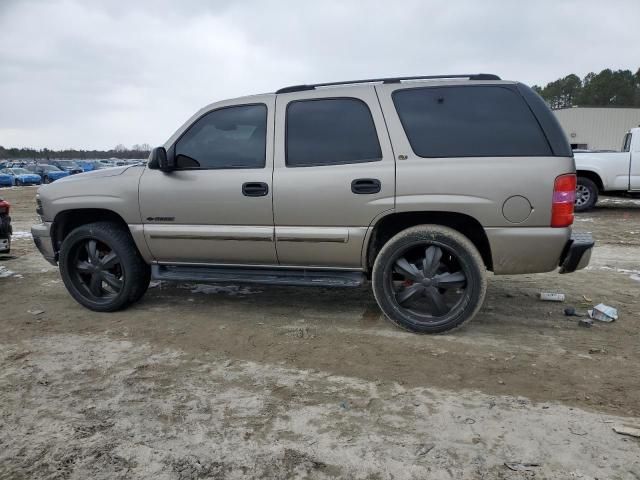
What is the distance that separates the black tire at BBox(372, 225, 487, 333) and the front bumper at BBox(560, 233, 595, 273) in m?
0.59

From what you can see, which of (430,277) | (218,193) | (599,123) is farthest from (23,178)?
(599,123)

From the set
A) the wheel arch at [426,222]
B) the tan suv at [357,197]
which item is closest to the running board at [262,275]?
the tan suv at [357,197]

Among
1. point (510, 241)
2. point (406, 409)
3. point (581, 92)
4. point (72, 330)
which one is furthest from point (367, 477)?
point (581, 92)

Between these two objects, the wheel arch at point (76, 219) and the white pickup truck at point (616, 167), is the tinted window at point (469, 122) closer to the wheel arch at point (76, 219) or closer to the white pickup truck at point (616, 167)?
the wheel arch at point (76, 219)

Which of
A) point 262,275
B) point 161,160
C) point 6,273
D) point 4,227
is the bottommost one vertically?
point 6,273

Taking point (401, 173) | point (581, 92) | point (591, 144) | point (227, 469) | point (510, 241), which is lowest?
point (227, 469)

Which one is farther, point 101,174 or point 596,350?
point 101,174

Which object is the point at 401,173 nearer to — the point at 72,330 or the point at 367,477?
the point at 367,477

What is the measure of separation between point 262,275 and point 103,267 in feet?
5.25

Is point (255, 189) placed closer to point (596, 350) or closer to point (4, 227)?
point (596, 350)

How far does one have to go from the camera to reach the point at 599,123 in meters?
35.4

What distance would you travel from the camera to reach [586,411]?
105 inches

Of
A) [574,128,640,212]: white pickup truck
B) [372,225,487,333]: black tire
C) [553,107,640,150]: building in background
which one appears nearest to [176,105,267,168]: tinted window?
[372,225,487,333]: black tire

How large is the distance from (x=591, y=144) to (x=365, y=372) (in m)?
39.3
